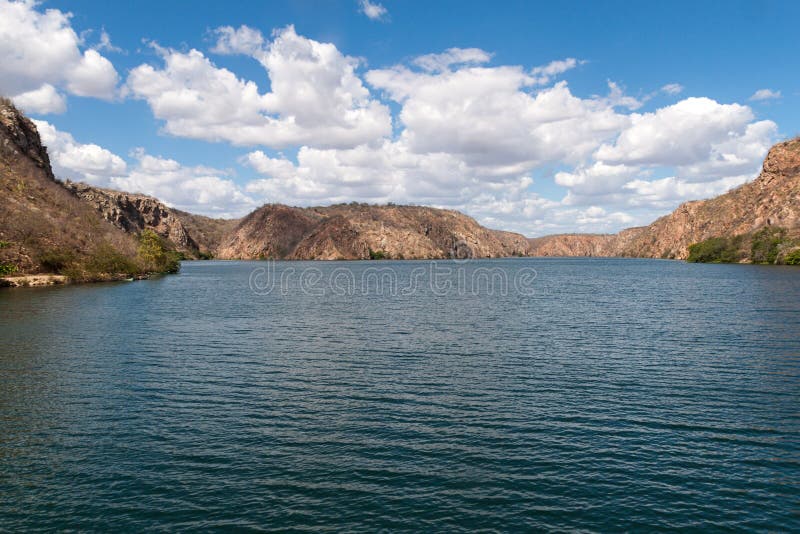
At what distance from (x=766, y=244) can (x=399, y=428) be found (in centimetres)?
19467

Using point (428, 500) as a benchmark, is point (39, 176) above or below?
above

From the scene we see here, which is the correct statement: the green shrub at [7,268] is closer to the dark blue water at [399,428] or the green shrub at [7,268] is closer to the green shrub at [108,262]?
the green shrub at [108,262]

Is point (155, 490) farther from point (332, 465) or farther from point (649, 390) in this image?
point (649, 390)

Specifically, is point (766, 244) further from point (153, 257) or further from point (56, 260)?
point (56, 260)

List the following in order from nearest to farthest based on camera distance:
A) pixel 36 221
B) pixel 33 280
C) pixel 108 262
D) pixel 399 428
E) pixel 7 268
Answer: pixel 399 428
pixel 7 268
pixel 33 280
pixel 36 221
pixel 108 262

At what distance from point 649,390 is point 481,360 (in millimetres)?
11192

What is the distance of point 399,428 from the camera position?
23.4 meters

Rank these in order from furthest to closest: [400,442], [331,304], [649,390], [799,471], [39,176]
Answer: [39,176] < [331,304] < [649,390] < [400,442] < [799,471]

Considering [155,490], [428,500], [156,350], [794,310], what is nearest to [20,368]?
[156,350]

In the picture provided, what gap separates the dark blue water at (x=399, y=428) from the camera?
16.5 metres


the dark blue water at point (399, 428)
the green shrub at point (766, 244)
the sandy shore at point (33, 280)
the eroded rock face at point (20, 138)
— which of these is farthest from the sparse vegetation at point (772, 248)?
the eroded rock face at point (20, 138)

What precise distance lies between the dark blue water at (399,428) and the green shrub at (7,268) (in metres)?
47.5

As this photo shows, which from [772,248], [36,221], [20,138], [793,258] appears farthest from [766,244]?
[20,138]

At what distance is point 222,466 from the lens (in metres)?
19.4
